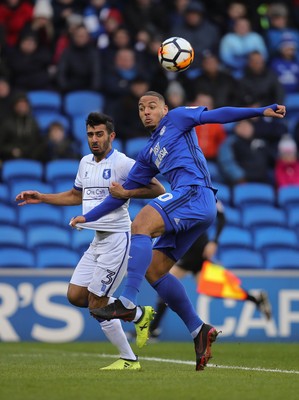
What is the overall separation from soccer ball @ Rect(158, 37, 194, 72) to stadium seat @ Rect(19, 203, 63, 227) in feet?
20.6

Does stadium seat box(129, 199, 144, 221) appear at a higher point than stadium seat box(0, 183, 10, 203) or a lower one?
lower

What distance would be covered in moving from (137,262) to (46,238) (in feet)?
22.0

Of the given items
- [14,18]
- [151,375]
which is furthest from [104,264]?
[14,18]

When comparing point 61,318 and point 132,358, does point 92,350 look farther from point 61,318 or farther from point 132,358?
point 132,358

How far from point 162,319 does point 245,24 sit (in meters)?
6.57

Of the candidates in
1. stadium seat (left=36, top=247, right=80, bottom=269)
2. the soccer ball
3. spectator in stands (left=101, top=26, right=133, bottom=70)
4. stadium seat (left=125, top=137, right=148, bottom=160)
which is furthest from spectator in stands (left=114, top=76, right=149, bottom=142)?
the soccer ball

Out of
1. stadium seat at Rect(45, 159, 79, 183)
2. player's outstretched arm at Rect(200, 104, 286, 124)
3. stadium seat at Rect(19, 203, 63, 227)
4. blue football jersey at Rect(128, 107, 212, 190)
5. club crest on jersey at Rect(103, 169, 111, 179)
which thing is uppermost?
player's outstretched arm at Rect(200, 104, 286, 124)

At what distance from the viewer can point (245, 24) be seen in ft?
61.6

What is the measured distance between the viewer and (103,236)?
31.1ft

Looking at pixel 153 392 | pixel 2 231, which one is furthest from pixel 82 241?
pixel 153 392

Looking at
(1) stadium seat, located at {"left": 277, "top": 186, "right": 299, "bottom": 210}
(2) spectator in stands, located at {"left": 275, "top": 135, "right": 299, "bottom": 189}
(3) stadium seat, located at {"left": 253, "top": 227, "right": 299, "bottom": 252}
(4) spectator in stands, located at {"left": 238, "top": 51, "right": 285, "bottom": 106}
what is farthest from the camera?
(4) spectator in stands, located at {"left": 238, "top": 51, "right": 285, "bottom": 106}

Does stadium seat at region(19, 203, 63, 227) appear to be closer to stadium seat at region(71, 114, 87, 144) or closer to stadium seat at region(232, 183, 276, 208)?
stadium seat at region(71, 114, 87, 144)

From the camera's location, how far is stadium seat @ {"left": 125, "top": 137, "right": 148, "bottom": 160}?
16.2 meters

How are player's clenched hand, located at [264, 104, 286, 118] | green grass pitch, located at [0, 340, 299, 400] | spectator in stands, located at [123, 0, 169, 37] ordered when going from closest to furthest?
green grass pitch, located at [0, 340, 299, 400] < player's clenched hand, located at [264, 104, 286, 118] < spectator in stands, located at [123, 0, 169, 37]
